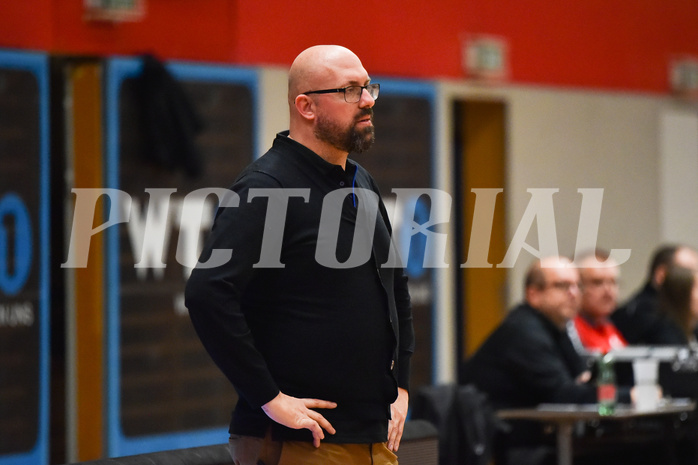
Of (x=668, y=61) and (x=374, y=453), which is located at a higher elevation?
(x=668, y=61)

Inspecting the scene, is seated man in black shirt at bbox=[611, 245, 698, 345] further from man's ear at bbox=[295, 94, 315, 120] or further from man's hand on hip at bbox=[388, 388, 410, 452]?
man's ear at bbox=[295, 94, 315, 120]

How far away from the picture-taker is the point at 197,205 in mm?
5738

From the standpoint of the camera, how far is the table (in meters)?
4.56

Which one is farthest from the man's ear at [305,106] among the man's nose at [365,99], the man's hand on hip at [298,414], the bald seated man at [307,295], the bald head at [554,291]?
the bald head at [554,291]

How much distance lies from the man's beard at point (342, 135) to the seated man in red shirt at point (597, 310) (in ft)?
12.5

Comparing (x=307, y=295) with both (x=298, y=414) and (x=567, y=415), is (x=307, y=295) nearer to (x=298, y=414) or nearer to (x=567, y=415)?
(x=298, y=414)

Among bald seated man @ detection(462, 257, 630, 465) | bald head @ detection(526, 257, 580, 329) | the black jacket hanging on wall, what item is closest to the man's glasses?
bald seated man @ detection(462, 257, 630, 465)

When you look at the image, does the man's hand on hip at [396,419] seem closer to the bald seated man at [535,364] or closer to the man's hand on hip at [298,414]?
the man's hand on hip at [298,414]

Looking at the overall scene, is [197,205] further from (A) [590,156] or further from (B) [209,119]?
(A) [590,156]

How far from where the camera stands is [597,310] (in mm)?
6191

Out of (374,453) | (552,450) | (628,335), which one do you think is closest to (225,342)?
(374,453)

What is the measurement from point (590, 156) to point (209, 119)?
3320 millimetres

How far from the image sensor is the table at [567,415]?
15.0ft

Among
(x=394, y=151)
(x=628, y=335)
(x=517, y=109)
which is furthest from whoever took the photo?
(x=517, y=109)
